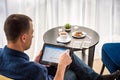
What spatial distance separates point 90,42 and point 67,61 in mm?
645

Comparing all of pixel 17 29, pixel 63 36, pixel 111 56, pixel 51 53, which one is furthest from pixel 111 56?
pixel 17 29

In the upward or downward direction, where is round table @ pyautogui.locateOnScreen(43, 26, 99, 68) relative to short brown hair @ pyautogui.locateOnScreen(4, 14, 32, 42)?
downward

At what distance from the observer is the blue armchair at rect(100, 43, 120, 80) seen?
2340mm

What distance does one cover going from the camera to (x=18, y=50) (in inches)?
62.0

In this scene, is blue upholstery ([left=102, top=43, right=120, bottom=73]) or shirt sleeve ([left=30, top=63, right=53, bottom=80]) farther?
blue upholstery ([left=102, top=43, right=120, bottom=73])

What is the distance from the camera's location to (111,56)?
7.95ft

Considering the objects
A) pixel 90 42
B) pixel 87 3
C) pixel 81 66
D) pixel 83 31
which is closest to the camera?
pixel 81 66

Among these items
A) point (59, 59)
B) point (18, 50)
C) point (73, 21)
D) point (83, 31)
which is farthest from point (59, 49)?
point (73, 21)

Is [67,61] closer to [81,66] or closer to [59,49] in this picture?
[59,49]

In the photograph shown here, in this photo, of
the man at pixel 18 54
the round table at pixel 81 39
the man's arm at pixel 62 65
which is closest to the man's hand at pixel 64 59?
the man's arm at pixel 62 65

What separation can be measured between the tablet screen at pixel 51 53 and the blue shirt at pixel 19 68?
45 centimetres

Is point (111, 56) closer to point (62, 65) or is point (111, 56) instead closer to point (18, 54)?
point (62, 65)

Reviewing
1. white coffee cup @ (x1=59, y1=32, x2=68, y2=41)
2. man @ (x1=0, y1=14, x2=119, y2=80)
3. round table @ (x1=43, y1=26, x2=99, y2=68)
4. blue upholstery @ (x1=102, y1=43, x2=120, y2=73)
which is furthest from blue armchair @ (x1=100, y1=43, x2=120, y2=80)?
man @ (x1=0, y1=14, x2=119, y2=80)

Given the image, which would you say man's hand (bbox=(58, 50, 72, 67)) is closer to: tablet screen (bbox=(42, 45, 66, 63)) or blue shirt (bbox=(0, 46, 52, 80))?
tablet screen (bbox=(42, 45, 66, 63))
